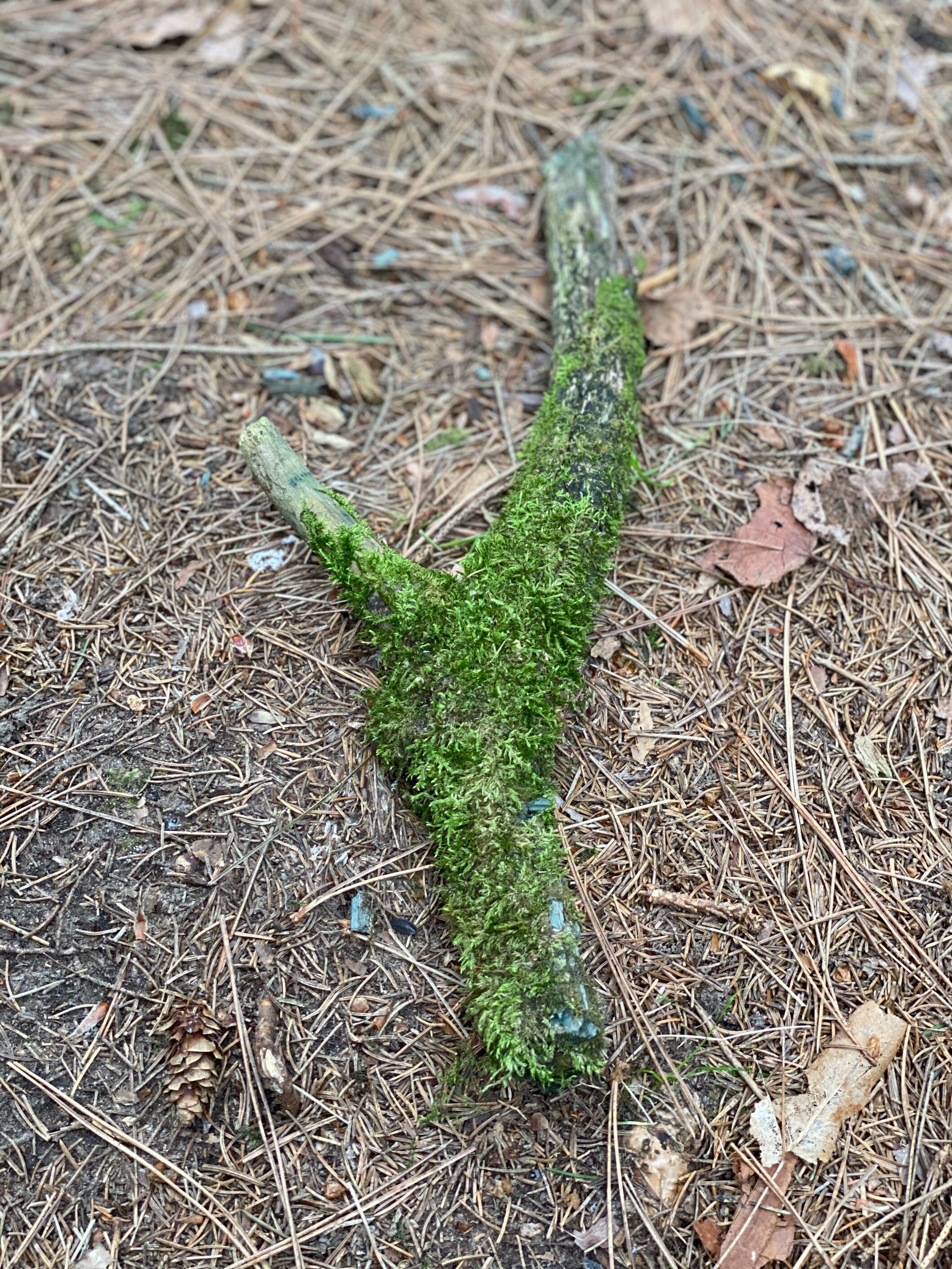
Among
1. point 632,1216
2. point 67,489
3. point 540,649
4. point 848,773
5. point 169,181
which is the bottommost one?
point 632,1216

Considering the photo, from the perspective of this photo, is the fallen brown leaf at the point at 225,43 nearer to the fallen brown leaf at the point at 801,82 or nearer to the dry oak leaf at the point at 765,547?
the fallen brown leaf at the point at 801,82

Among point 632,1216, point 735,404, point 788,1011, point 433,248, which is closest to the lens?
point 632,1216

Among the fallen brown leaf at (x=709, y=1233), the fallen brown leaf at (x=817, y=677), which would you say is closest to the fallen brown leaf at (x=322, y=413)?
the fallen brown leaf at (x=817, y=677)

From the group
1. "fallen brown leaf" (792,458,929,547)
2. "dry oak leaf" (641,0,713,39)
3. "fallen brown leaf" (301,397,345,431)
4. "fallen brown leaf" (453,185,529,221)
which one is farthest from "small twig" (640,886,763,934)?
"dry oak leaf" (641,0,713,39)

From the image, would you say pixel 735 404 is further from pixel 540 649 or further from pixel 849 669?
pixel 540 649

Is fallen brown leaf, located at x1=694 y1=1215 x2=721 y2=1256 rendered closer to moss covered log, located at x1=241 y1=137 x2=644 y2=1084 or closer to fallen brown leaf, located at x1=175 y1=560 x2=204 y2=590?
moss covered log, located at x1=241 y1=137 x2=644 y2=1084

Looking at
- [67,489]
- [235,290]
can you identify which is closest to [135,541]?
[67,489]

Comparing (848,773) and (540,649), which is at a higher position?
(540,649)

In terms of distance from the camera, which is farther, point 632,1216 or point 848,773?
point 848,773

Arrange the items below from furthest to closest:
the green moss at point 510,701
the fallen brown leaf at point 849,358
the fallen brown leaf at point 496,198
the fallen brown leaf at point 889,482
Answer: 1. the fallen brown leaf at point 496,198
2. the fallen brown leaf at point 849,358
3. the fallen brown leaf at point 889,482
4. the green moss at point 510,701
